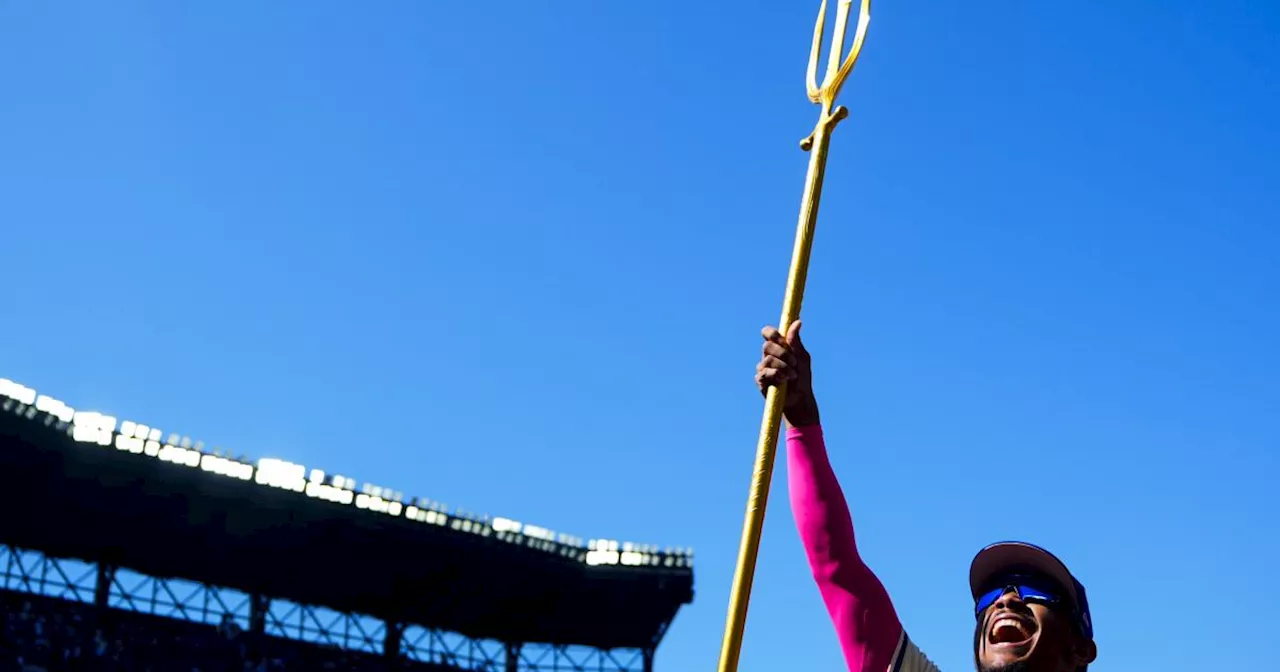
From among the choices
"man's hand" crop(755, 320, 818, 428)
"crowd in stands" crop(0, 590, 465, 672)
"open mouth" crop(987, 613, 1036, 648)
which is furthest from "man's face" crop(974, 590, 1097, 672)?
"crowd in stands" crop(0, 590, 465, 672)

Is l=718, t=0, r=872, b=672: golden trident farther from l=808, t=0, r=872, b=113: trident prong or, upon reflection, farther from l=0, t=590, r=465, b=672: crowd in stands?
l=0, t=590, r=465, b=672: crowd in stands

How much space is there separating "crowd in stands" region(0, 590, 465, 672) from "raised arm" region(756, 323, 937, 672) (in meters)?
27.9

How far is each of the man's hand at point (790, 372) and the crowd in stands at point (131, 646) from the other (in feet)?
91.5

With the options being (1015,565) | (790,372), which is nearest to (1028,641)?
(1015,565)

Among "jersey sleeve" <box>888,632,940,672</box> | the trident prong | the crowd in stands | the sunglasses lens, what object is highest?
the crowd in stands

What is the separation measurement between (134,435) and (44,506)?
231cm

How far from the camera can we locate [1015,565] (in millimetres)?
3498

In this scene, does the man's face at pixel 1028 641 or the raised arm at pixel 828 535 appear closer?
the man's face at pixel 1028 641

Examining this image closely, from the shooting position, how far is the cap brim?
11.2 ft

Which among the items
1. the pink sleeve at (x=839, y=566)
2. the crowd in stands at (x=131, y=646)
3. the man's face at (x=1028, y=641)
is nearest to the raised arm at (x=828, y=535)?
the pink sleeve at (x=839, y=566)

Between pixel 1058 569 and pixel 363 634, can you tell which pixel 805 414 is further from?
pixel 363 634

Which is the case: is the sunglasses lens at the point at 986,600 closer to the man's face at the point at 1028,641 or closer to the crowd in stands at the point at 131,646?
the man's face at the point at 1028,641

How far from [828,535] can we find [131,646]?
97.7 feet

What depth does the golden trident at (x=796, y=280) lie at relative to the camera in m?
3.29
